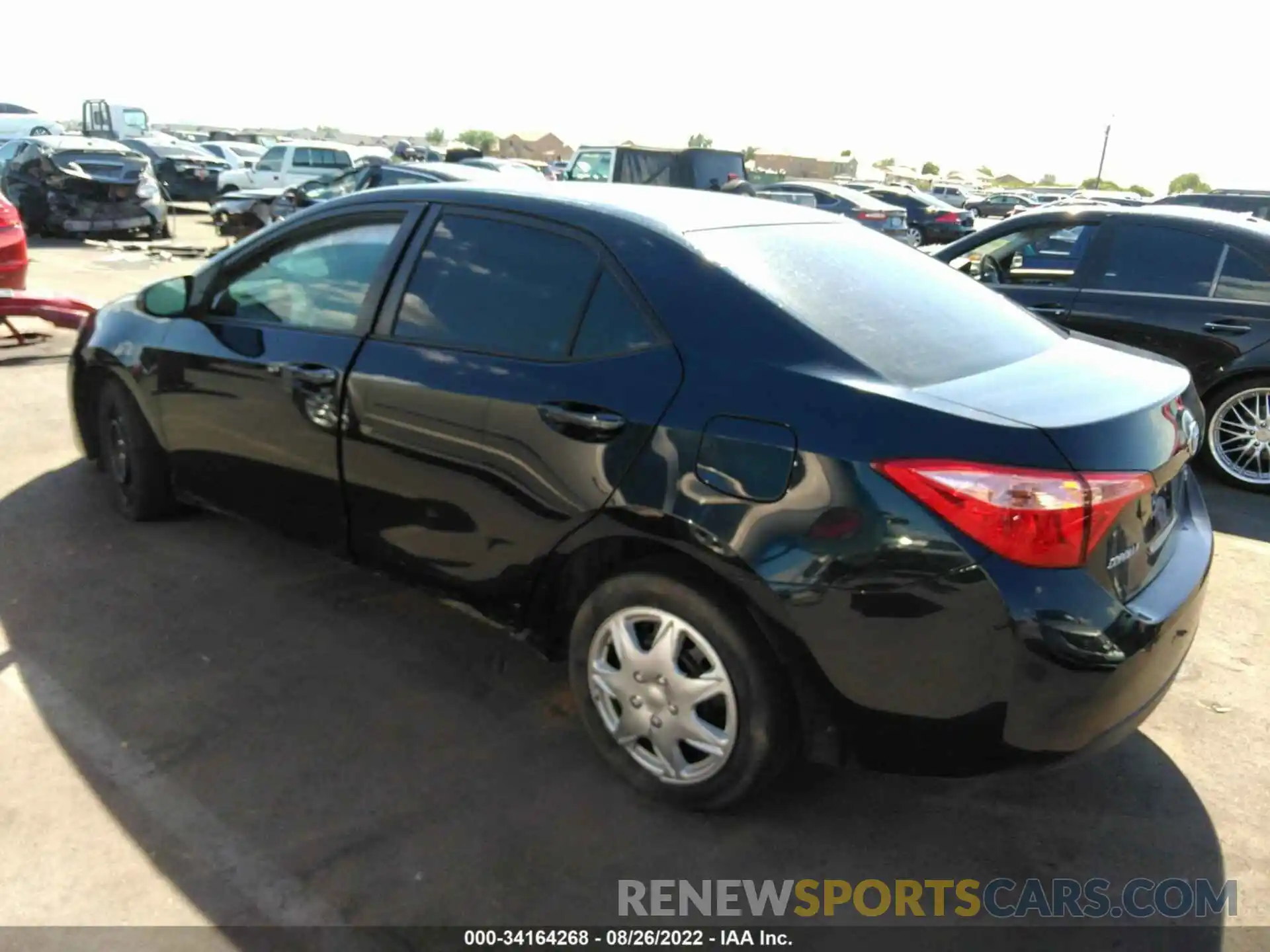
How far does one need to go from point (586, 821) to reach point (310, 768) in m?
0.85

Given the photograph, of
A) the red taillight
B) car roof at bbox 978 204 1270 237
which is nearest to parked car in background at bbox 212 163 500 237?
car roof at bbox 978 204 1270 237

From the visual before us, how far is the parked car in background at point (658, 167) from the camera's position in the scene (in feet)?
51.2

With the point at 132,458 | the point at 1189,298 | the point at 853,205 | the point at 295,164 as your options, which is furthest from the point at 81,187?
the point at 1189,298

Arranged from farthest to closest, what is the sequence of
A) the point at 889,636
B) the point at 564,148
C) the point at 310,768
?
the point at 564,148 → the point at 310,768 → the point at 889,636

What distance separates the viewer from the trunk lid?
2.32 metres

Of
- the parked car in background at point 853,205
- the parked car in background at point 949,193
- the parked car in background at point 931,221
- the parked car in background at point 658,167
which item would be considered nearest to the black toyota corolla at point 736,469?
the parked car in background at point 658,167

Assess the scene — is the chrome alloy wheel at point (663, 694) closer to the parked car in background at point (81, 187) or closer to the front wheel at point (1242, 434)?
the front wheel at point (1242, 434)

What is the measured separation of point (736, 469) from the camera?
245 cm

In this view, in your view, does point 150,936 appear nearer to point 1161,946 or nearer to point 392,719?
point 392,719

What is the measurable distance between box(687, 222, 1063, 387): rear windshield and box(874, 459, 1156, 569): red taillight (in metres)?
0.31

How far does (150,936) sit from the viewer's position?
2.34 m

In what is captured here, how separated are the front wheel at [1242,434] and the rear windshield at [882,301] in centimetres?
317

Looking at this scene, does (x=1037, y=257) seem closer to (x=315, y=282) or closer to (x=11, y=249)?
(x=315, y=282)

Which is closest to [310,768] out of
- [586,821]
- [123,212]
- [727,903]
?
[586,821]
